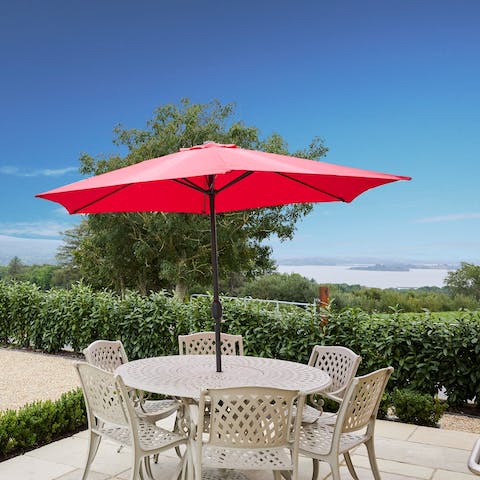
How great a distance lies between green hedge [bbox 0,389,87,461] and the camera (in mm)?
4223

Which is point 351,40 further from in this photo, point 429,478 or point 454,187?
point 429,478

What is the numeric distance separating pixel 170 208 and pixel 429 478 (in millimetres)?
2845

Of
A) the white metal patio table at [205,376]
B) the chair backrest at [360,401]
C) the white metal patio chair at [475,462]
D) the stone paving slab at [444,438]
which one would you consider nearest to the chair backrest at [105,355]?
the white metal patio table at [205,376]

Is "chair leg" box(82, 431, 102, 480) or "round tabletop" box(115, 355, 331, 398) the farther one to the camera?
"chair leg" box(82, 431, 102, 480)

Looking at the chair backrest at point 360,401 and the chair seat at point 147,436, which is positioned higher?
the chair backrest at point 360,401

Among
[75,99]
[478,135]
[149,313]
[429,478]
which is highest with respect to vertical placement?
[75,99]

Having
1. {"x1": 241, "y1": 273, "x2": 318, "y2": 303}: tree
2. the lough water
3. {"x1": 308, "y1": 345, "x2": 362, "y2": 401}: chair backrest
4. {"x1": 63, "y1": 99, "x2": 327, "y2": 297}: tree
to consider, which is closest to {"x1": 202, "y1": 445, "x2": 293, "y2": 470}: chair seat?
{"x1": 308, "y1": 345, "x2": 362, "y2": 401}: chair backrest

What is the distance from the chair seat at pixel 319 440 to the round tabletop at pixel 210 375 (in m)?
0.31

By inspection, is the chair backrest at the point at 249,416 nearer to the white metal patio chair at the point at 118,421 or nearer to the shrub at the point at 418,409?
the white metal patio chair at the point at 118,421

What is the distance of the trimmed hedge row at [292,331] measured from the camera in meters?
5.55

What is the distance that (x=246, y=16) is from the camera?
80.5 ft

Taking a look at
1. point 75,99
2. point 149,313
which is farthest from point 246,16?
point 149,313

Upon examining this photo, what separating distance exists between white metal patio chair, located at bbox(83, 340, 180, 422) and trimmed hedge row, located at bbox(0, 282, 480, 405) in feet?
7.82

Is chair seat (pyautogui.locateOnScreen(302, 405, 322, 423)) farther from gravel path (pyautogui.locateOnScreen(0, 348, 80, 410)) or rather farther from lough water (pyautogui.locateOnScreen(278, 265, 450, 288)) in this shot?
lough water (pyautogui.locateOnScreen(278, 265, 450, 288))
